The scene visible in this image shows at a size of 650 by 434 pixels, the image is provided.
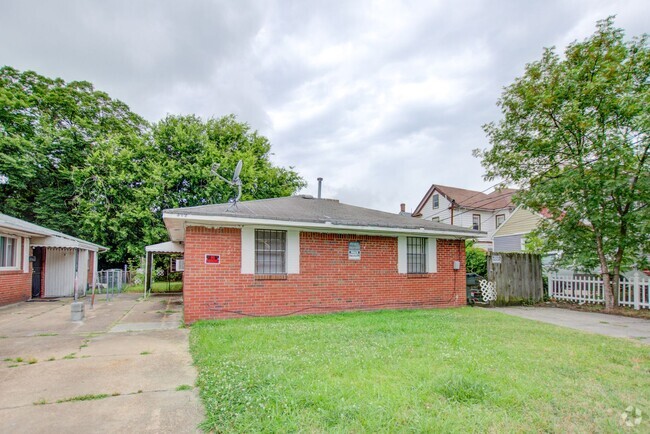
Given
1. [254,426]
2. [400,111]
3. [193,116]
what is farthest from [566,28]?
[193,116]

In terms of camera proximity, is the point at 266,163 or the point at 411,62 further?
the point at 266,163

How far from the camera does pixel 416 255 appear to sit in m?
10.5

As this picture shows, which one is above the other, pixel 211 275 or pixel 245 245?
pixel 245 245

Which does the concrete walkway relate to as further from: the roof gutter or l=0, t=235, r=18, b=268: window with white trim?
l=0, t=235, r=18, b=268: window with white trim

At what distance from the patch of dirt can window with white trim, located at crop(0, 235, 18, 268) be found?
18141mm

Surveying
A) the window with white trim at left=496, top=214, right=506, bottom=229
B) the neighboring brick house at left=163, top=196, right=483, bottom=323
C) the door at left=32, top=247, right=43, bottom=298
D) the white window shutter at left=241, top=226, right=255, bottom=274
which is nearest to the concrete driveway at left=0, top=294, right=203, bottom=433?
the neighboring brick house at left=163, top=196, right=483, bottom=323

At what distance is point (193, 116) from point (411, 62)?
1740 centimetres

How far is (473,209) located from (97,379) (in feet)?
92.8

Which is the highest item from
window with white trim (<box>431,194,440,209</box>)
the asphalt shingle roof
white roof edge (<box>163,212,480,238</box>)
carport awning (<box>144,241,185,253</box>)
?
window with white trim (<box>431,194,440,209</box>)

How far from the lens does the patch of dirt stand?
9.61 metres

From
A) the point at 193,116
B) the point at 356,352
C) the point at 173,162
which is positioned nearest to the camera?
the point at 356,352

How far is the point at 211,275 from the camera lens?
793 cm

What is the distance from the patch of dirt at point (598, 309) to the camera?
31.5ft

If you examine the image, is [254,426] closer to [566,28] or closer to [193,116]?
[566,28]
